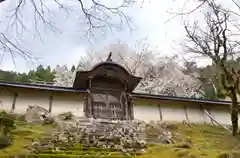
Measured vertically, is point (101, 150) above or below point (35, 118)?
below

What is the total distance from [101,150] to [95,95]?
5.81m

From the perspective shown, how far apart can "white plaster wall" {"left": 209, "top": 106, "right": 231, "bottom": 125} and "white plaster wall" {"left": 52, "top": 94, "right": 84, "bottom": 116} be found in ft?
27.6

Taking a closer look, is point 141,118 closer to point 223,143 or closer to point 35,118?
point 223,143

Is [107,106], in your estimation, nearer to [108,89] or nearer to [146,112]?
[108,89]

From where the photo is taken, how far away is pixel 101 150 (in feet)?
31.6

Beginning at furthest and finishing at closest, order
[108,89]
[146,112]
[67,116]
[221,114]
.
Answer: [221,114], [146,112], [108,89], [67,116]

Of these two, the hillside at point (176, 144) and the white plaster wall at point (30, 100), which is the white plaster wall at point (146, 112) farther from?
the white plaster wall at point (30, 100)

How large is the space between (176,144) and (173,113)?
5.24 m

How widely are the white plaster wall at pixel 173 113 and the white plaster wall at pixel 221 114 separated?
2.19 m

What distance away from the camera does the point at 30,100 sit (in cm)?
1443

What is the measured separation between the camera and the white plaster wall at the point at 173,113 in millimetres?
16297

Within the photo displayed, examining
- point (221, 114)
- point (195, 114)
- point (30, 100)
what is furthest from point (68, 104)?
point (221, 114)

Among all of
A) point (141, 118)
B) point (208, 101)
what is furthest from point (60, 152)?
point (208, 101)

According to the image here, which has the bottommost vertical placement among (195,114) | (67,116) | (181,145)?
(181,145)
